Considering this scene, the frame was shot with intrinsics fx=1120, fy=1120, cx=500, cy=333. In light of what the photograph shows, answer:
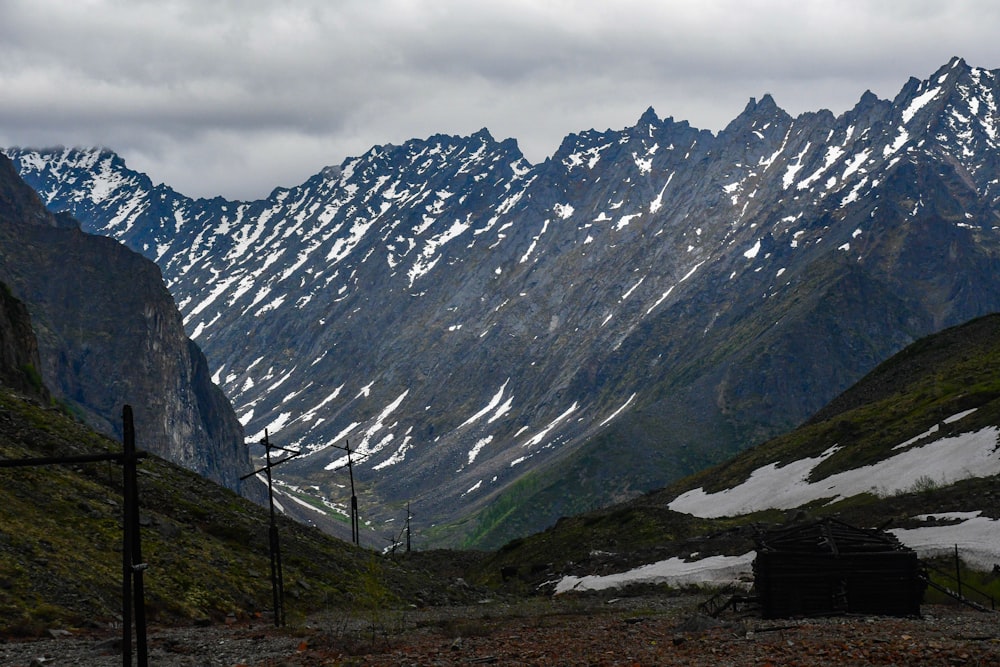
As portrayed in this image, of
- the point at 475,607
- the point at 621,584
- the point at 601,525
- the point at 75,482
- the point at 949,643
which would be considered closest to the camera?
the point at 949,643

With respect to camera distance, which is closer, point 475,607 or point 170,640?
point 170,640

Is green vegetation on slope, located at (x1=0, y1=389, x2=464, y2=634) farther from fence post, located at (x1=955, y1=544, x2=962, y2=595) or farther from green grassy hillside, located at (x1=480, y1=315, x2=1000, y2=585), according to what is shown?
fence post, located at (x1=955, y1=544, x2=962, y2=595)

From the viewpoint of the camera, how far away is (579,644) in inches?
1422

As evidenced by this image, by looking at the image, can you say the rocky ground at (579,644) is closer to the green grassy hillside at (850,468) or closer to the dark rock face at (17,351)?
the green grassy hillside at (850,468)

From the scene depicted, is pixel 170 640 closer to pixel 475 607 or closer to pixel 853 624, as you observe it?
pixel 853 624

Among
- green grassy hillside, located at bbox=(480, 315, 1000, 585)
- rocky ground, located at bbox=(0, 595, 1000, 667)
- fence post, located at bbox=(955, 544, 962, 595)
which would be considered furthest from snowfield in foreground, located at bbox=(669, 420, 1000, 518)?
rocky ground, located at bbox=(0, 595, 1000, 667)

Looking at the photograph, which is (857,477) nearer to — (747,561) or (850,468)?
(850,468)

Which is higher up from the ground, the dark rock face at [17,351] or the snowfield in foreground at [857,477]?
the dark rock face at [17,351]

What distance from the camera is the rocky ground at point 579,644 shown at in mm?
30328

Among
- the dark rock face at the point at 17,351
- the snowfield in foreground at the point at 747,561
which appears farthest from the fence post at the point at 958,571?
the dark rock face at the point at 17,351

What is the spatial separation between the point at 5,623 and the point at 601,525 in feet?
280

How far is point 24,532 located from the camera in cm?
4959

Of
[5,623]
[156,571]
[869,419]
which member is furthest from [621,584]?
[869,419]

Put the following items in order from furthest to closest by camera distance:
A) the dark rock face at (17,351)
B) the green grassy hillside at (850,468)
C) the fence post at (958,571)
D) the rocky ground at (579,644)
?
1. the dark rock face at (17,351)
2. the green grassy hillside at (850,468)
3. the fence post at (958,571)
4. the rocky ground at (579,644)
